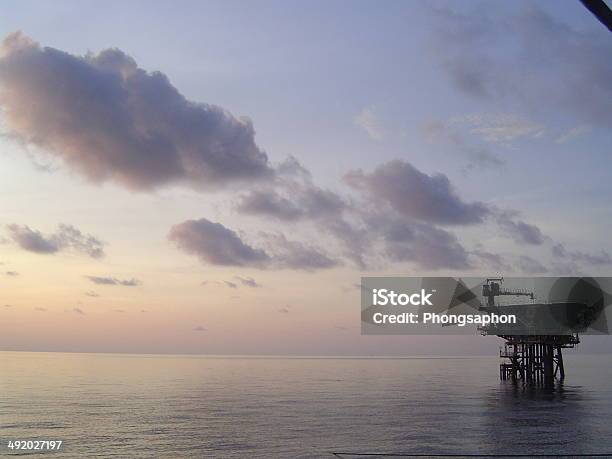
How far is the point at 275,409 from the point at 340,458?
3327cm

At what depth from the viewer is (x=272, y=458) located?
114ft

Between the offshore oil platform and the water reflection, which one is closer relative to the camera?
the water reflection

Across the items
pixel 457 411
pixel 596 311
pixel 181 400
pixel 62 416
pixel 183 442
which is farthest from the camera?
pixel 596 311

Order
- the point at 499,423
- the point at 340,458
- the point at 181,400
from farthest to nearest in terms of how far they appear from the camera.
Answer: the point at 181,400, the point at 499,423, the point at 340,458

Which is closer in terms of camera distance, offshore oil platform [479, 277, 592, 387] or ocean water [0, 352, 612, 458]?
ocean water [0, 352, 612, 458]

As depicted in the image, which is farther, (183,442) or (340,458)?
(183,442)

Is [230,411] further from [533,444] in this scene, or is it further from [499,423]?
[533,444]

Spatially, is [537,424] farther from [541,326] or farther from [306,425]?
[541,326]

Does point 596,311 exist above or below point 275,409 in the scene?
above

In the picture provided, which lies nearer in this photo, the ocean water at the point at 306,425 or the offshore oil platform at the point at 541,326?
the ocean water at the point at 306,425

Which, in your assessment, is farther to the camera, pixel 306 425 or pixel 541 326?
pixel 541 326

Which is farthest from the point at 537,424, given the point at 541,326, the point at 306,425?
the point at 541,326

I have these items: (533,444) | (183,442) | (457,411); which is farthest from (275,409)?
(533,444)

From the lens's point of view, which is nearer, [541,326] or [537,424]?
[537,424]
